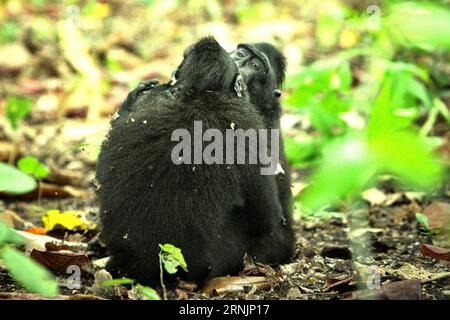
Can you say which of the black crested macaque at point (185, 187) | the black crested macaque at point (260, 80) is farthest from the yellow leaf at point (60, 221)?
the black crested macaque at point (260, 80)

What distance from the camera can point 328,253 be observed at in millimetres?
4047

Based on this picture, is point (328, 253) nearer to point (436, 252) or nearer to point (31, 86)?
point (436, 252)

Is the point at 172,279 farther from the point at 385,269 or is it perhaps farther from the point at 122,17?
the point at 122,17

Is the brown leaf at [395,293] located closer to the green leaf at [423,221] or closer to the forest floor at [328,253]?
the forest floor at [328,253]

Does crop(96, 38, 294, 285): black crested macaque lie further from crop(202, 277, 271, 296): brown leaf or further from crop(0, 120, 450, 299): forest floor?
crop(0, 120, 450, 299): forest floor

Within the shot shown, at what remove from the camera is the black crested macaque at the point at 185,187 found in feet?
10.2

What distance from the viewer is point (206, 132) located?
10.2ft

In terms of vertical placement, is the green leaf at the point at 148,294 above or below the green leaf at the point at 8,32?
below

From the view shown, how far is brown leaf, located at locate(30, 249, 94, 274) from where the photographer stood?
343 centimetres

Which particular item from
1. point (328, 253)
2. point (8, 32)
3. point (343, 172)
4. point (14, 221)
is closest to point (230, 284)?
point (328, 253)

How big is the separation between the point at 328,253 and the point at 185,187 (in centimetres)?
131

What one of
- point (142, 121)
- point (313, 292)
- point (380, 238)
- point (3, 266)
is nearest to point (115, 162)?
point (142, 121)

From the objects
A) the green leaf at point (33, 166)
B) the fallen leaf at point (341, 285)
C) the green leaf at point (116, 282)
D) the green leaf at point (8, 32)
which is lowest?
the fallen leaf at point (341, 285)

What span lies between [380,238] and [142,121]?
6.39 feet
